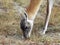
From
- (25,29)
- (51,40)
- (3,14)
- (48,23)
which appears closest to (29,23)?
(25,29)

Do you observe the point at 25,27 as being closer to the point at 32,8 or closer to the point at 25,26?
the point at 25,26

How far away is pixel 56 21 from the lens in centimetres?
755

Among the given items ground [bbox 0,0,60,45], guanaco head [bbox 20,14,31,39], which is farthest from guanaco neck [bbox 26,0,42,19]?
ground [bbox 0,0,60,45]

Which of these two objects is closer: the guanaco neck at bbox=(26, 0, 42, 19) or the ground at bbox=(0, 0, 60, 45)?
the ground at bbox=(0, 0, 60, 45)

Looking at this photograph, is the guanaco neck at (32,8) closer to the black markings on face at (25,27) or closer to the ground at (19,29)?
the black markings on face at (25,27)

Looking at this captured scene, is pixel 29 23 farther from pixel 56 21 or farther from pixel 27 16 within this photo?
pixel 56 21

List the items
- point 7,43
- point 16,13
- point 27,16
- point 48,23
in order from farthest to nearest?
point 16,13 < point 48,23 < point 27,16 < point 7,43

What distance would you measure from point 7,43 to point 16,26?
1.26 metres

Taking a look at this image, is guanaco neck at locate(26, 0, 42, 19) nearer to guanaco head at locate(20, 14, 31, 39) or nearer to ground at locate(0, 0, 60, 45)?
guanaco head at locate(20, 14, 31, 39)

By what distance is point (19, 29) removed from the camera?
677cm

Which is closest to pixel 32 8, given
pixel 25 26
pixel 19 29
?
pixel 25 26

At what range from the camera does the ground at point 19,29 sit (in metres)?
6.02

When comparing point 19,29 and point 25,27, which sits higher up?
point 25,27

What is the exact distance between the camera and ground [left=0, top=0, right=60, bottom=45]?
6.02m
